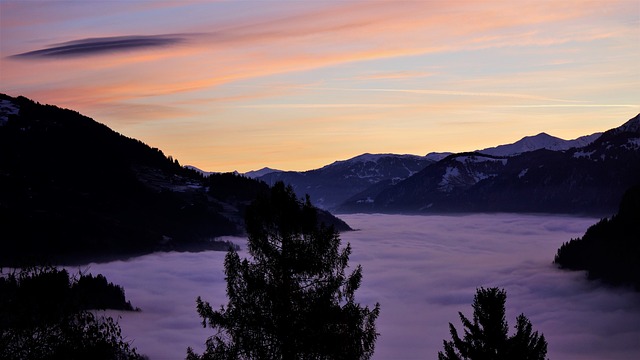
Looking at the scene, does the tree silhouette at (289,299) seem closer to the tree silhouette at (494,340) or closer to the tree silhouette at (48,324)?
the tree silhouette at (48,324)

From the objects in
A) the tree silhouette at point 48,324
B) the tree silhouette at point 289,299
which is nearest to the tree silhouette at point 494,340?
the tree silhouette at point 289,299

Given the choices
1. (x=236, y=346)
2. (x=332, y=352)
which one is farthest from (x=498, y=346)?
(x=236, y=346)

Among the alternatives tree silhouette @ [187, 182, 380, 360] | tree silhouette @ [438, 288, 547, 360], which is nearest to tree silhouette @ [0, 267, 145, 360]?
tree silhouette @ [187, 182, 380, 360]

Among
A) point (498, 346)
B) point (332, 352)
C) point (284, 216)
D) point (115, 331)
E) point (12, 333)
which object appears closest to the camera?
point (12, 333)

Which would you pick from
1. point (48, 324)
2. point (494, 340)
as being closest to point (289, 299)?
point (48, 324)

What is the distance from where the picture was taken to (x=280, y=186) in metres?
43.2

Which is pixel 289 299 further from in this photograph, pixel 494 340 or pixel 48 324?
pixel 494 340

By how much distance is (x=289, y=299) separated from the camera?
39.6 metres

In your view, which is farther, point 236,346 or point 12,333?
point 236,346

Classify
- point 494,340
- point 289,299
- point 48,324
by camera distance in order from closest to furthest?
point 48,324, point 289,299, point 494,340

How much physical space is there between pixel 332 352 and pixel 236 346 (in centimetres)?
472

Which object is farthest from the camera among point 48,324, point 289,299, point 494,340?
point 494,340

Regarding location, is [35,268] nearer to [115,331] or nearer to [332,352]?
[115,331]

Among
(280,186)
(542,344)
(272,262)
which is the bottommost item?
(542,344)
